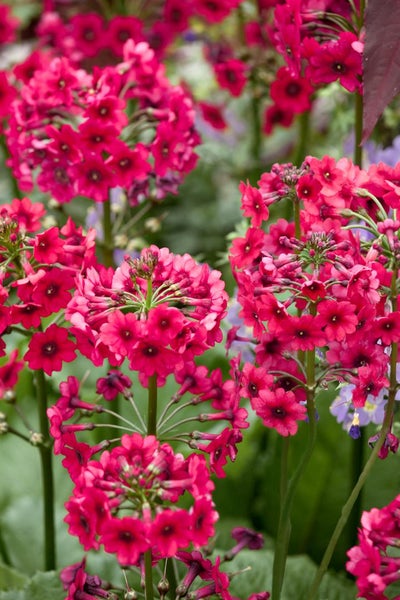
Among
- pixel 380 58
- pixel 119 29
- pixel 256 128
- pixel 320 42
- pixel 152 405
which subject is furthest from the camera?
pixel 256 128

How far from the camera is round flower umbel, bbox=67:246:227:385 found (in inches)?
41.6

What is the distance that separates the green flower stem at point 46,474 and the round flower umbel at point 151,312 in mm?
294

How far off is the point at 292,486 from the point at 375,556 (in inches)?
8.5

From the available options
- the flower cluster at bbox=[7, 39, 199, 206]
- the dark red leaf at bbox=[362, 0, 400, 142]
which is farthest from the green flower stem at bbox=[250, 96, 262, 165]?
the dark red leaf at bbox=[362, 0, 400, 142]

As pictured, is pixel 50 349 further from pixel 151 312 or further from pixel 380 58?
pixel 380 58

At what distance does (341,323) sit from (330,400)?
0.73 m

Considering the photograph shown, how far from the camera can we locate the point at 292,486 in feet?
3.95

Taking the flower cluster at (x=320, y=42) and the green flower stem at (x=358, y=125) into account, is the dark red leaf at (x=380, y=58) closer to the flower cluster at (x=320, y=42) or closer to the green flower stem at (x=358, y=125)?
the flower cluster at (x=320, y=42)

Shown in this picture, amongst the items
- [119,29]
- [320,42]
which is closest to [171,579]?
[320,42]

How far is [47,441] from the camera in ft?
4.90

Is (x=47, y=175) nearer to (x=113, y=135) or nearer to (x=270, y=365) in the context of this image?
(x=113, y=135)

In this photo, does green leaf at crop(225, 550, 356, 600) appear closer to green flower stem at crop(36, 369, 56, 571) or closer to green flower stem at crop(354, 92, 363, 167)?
green flower stem at crop(36, 369, 56, 571)

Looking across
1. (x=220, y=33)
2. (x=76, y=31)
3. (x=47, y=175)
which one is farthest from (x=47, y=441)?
(x=220, y=33)

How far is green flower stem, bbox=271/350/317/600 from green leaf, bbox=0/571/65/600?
16.7 inches
